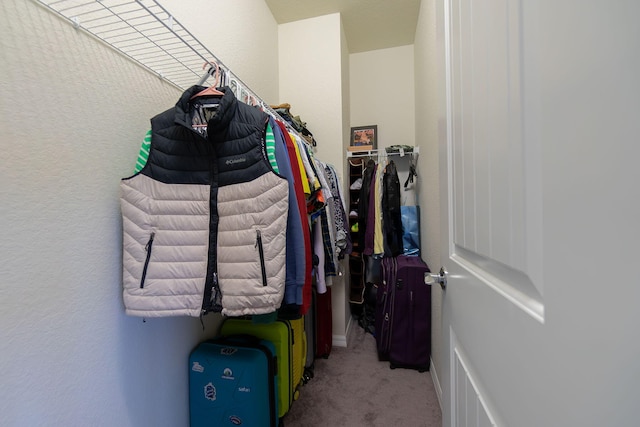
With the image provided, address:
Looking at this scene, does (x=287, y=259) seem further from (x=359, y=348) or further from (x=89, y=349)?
(x=359, y=348)

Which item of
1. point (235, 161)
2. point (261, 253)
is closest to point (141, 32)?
point (235, 161)

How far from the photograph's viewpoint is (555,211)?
276 mm

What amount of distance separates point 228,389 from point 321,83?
2.18m

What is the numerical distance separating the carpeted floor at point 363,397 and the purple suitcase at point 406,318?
0.34 feet

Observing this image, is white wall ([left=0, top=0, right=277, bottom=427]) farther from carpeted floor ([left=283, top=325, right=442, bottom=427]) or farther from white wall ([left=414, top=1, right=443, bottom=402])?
white wall ([left=414, top=1, right=443, bottom=402])

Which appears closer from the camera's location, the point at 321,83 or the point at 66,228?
the point at 66,228

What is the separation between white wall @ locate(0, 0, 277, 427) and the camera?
57 cm

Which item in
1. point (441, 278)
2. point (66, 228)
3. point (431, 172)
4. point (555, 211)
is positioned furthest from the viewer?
point (431, 172)

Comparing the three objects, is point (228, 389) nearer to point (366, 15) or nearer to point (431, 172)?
point (431, 172)

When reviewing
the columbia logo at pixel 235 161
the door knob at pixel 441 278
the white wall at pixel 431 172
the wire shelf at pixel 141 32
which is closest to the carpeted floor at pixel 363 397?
the white wall at pixel 431 172

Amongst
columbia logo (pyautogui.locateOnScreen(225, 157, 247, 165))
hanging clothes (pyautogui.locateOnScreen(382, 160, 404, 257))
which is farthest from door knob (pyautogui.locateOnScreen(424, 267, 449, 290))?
hanging clothes (pyautogui.locateOnScreen(382, 160, 404, 257))

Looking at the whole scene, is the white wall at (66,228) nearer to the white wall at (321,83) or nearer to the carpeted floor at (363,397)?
Answer: the carpeted floor at (363,397)

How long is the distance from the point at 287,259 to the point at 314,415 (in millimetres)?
1138

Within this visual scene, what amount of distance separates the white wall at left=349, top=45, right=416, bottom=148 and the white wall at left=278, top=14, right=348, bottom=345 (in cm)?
61
